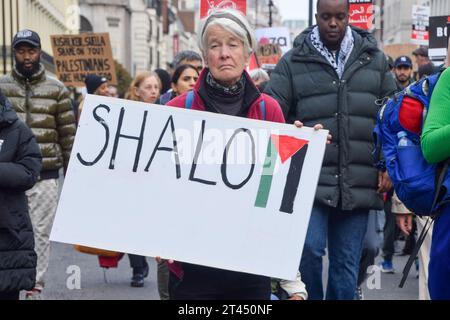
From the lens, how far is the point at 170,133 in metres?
4.34

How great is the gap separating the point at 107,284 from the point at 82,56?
8060 mm

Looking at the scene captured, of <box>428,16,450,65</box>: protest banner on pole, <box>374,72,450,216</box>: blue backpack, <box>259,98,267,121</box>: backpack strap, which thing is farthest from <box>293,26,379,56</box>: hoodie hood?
<box>428,16,450,65</box>: protest banner on pole

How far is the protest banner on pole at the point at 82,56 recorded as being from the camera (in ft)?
55.8

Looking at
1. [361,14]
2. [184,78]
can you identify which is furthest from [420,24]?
[184,78]

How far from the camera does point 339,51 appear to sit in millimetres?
6227

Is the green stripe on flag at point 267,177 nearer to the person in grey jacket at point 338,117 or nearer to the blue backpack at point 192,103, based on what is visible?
the blue backpack at point 192,103

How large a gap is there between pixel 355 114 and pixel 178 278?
207 cm

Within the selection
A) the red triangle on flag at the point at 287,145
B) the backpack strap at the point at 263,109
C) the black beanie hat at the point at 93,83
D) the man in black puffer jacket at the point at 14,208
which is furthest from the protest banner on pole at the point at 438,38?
the red triangle on flag at the point at 287,145

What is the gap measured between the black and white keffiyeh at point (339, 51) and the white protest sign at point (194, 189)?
6.16 feet

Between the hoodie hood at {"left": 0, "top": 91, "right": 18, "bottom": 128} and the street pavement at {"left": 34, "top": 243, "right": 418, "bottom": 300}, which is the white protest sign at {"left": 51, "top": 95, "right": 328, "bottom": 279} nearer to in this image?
the hoodie hood at {"left": 0, "top": 91, "right": 18, "bottom": 128}

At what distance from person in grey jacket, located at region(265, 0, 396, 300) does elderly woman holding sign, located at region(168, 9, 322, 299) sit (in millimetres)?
1577

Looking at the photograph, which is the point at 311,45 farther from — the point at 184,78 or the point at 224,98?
the point at 224,98

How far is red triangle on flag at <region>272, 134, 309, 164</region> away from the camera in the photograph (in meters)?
4.31
